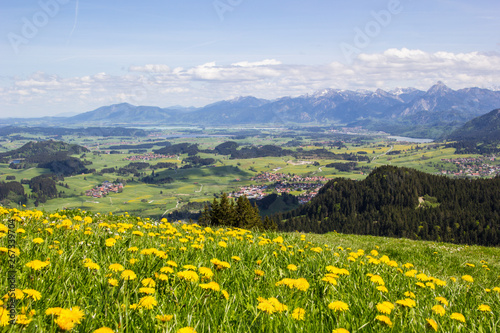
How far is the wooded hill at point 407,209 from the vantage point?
11206 centimetres

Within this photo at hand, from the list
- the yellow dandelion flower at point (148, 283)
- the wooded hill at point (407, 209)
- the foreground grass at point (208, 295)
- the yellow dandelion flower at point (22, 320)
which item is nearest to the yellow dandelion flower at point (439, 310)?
the foreground grass at point (208, 295)

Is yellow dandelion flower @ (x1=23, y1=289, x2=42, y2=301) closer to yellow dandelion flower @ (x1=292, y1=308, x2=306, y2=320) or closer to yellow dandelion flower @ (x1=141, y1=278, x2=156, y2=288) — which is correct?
yellow dandelion flower @ (x1=141, y1=278, x2=156, y2=288)

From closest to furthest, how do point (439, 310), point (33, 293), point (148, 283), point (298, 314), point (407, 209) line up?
point (33, 293)
point (298, 314)
point (439, 310)
point (148, 283)
point (407, 209)

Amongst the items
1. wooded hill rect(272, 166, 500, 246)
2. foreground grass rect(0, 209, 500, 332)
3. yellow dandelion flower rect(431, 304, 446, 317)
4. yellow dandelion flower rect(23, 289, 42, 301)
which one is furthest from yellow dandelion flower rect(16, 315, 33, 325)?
wooded hill rect(272, 166, 500, 246)

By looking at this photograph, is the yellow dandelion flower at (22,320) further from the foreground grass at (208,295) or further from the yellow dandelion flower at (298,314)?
Answer: the yellow dandelion flower at (298,314)

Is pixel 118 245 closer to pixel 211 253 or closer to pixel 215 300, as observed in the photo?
pixel 211 253

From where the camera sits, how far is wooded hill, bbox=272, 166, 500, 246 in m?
112

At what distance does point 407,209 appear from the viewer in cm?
14050

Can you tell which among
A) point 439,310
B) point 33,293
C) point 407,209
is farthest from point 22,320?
point 407,209

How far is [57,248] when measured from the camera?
549 centimetres

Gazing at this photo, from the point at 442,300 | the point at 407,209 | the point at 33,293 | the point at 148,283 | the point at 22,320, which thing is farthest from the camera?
the point at 407,209

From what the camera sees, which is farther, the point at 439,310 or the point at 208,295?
the point at 439,310

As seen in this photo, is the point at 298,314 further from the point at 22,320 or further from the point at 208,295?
the point at 22,320

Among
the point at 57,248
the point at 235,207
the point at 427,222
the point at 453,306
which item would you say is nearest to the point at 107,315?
the point at 57,248
